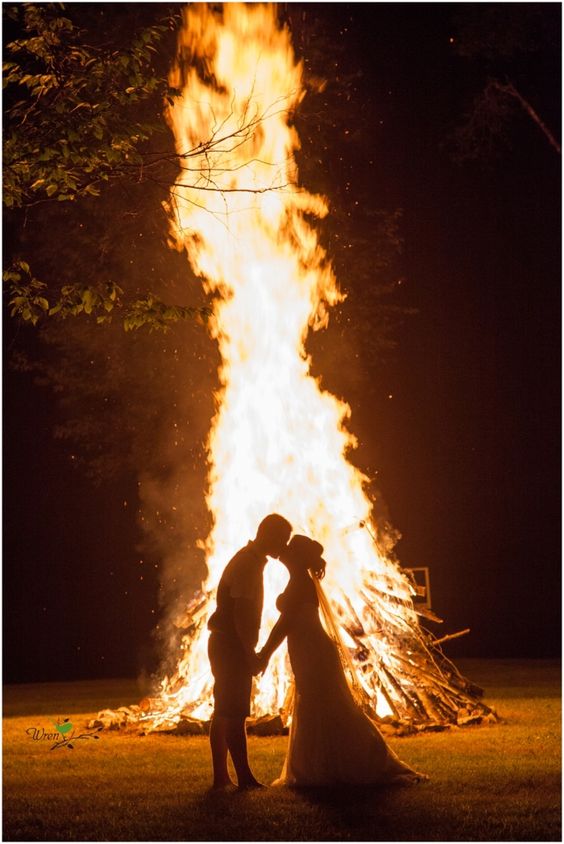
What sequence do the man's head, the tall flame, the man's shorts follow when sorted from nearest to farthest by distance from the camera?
the man's shorts, the man's head, the tall flame

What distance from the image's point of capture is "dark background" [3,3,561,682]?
67.1ft

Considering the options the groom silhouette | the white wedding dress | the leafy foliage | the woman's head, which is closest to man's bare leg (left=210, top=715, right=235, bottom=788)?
the groom silhouette

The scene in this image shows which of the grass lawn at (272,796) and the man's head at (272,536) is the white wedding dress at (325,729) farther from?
the man's head at (272,536)

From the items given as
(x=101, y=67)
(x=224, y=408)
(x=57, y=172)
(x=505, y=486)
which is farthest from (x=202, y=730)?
(x=505, y=486)

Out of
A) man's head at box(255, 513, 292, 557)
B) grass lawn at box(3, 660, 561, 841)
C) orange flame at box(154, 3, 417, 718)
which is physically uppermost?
orange flame at box(154, 3, 417, 718)

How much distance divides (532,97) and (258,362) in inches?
372

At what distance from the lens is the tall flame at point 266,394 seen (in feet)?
37.3

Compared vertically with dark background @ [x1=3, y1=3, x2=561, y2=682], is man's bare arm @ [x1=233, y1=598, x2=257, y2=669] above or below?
below

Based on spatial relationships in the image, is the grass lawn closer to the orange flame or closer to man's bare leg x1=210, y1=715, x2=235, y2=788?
man's bare leg x1=210, y1=715, x2=235, y2=788

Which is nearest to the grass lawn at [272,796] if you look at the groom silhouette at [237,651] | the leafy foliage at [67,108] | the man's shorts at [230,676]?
the groom silhouette at [237,651]

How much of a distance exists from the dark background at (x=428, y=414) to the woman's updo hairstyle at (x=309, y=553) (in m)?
11.8

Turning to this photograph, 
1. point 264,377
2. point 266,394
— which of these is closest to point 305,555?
point 266,394

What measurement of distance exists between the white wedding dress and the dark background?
12241 mm

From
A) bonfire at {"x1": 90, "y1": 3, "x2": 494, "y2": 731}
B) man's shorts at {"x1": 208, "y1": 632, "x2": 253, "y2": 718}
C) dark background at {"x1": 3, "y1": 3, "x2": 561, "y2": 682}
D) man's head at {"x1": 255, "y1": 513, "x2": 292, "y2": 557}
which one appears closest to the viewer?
man's shorts at {"x1": 208, "y1": 632, "x2": 253, "y2": 718}
